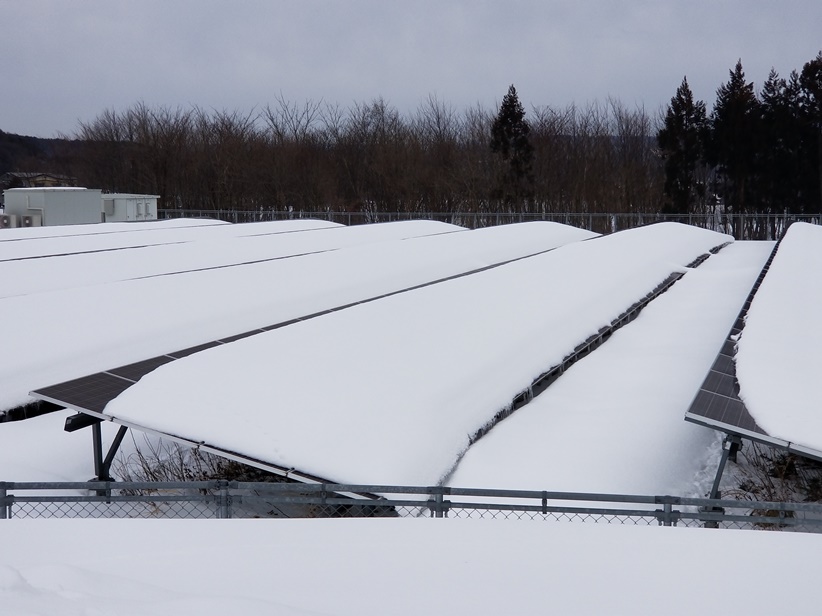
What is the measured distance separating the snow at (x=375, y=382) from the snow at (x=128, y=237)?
487 inches

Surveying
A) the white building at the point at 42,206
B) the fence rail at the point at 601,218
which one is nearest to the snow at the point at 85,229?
the white building at the point at 42,206

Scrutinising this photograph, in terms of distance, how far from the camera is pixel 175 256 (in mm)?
20609

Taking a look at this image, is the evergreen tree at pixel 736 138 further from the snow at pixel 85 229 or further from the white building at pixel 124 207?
the white building at pixel 124 207

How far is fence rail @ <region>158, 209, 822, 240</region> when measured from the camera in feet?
115

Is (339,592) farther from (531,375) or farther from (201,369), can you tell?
(531,375)

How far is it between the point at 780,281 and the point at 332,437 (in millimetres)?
11727

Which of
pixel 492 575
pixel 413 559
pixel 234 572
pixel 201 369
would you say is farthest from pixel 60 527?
pixel 201 369

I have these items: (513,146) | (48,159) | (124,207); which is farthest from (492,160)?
(48,159)

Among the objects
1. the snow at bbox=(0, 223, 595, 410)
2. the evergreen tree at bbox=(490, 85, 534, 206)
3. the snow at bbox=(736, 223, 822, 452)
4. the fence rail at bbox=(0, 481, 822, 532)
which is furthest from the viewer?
the evergreen tree at bbox=(490, 85, 534, 206)

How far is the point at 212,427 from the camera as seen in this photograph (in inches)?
311

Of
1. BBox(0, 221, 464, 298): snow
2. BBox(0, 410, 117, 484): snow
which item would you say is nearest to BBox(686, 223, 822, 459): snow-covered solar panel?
BBox(0, 410, 117, 484): snow

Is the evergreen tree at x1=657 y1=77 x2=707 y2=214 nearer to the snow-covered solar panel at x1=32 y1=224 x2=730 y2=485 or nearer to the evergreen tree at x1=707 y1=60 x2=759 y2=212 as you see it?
the evergreen tree at x1=707 y1=60 x2=759 y2=212

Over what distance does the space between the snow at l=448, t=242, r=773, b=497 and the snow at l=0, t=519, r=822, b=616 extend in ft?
7.51

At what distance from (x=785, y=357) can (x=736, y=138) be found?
30.3 m
